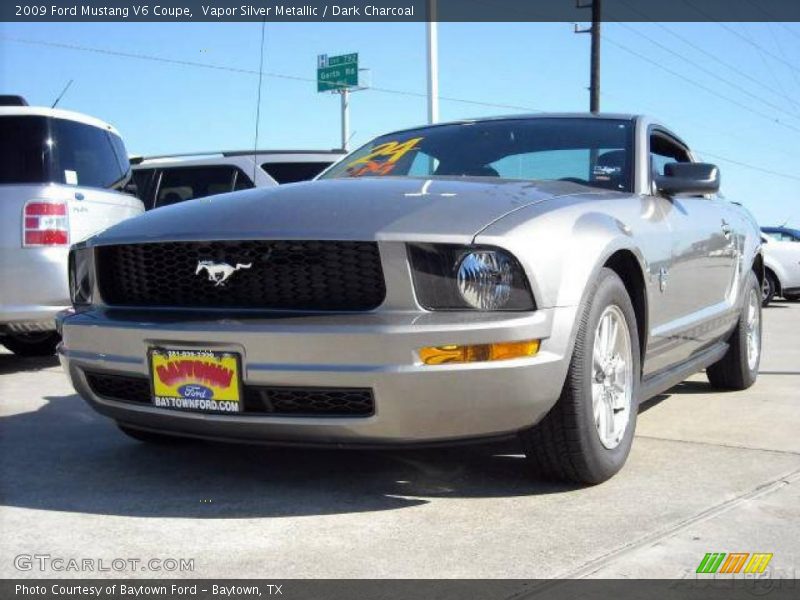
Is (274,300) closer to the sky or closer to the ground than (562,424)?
closer to the sky

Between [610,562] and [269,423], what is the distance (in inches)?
43.7

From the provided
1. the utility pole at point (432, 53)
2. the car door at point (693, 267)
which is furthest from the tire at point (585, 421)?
the utility pole at point (432, 53)

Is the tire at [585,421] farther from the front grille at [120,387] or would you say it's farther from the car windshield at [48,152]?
the car windshield at [48,152]

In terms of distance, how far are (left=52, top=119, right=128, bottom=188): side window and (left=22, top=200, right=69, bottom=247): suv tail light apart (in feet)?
0.78

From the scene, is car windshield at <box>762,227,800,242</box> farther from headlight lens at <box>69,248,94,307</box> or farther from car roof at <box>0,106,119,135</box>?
headlight lens at <box>69,248,94,307</box>

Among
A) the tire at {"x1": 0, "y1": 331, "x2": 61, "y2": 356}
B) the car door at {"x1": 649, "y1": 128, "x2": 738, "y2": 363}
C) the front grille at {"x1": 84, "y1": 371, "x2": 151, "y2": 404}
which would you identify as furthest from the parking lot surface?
the tire at {"x1": 0, "y1": 331, "x2": 61, "y2": 356}

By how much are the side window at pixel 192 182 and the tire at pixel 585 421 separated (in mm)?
6021

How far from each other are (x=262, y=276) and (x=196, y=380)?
39cm

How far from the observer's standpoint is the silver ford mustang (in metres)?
2.91

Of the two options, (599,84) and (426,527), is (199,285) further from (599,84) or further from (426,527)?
(599,84)

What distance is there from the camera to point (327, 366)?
290cm
